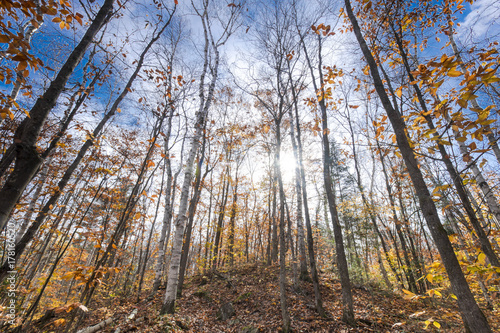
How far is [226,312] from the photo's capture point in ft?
21.1

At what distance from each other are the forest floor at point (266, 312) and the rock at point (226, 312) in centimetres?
9

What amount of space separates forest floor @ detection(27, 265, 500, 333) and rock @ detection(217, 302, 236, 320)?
0.09 metres

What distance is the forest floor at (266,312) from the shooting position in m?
4.86

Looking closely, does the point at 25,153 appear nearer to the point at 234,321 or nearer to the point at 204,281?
the point at 234,321

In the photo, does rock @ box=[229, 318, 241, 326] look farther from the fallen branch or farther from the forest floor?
the fallen branch

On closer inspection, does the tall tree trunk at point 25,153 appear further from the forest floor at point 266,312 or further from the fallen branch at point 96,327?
the fallen branch at point 96,327

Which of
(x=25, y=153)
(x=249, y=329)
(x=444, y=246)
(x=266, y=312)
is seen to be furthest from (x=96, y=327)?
(x=444, y=246)

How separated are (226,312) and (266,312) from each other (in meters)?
1.39

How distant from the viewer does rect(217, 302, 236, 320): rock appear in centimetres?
629

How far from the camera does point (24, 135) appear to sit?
71.1 inches

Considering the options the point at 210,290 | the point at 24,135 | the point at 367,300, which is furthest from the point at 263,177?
the point at 24,135

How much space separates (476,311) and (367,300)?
6.52 meters

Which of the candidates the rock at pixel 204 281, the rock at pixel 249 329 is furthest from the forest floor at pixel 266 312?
the rock at pixel 204 281

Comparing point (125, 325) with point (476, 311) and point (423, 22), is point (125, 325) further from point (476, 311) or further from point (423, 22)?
point (423, 22)
